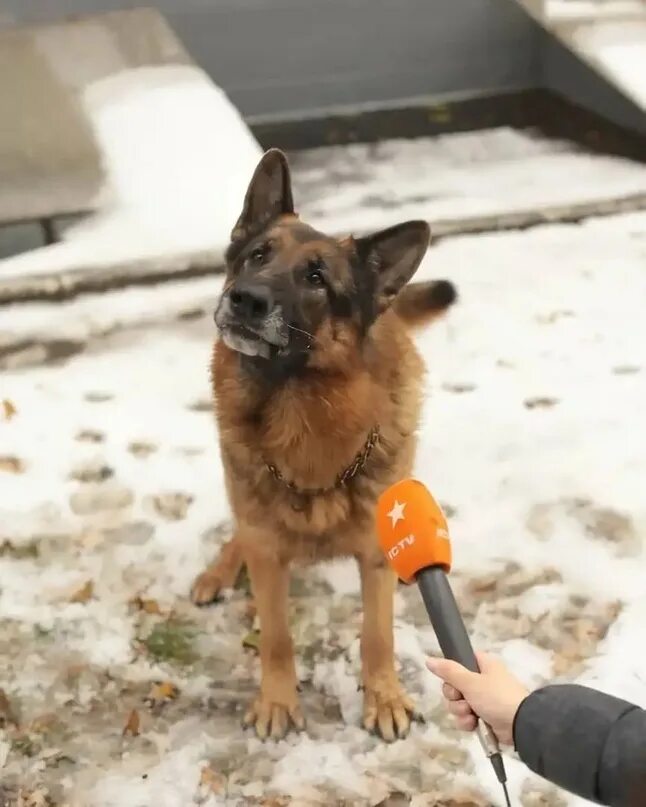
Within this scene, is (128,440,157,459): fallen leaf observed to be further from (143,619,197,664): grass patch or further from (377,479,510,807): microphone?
(377,479,510,807): microphone

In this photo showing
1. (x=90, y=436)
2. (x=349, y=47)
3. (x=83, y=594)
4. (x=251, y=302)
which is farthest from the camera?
(x=349, y=47)

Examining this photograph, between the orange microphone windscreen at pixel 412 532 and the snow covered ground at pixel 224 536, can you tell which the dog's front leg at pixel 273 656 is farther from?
the orange microphone windscreen at pixel 412 532

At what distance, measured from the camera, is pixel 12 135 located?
402cm

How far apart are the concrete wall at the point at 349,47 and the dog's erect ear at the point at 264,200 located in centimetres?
360

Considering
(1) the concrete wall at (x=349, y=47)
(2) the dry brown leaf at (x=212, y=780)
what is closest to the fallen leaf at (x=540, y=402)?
(2) the dry brown leaf at (x=212, y=780)

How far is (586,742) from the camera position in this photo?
3.51 feet

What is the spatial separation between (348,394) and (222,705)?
0.84 m

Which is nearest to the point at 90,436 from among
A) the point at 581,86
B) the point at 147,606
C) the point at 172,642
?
the point at 147,606

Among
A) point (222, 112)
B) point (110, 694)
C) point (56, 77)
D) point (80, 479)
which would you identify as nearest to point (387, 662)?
point (110, 694)

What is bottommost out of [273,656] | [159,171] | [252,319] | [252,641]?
[252,641]

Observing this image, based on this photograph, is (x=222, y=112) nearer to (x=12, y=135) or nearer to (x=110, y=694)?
(x=12, y=135)

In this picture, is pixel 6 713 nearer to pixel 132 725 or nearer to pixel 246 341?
pixel 132 725

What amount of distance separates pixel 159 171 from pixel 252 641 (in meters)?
2.56

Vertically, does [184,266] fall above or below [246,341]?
below
